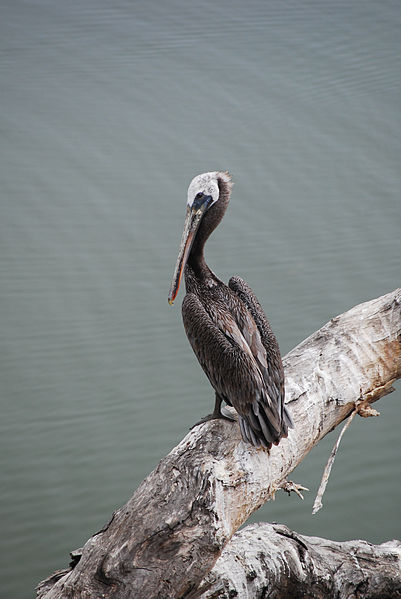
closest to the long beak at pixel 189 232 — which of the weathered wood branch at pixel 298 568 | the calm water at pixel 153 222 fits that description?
the weathered wood branch at pixel 298 568

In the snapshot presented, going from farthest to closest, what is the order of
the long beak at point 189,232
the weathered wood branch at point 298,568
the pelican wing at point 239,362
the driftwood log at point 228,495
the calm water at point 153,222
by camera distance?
the calm water at point 153,222 → the long beak at point 189,232 → the weathered wood branch at point 298,568 → the pelican wing at point 239,362 → the driftwood log at point 228,495

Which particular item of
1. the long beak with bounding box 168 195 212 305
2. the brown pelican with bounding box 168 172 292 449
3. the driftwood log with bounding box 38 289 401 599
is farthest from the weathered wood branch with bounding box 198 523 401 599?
the long beak with bounding box 168 195 212 305

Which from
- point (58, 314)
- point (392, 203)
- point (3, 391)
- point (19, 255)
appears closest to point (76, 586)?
point (3, 391)

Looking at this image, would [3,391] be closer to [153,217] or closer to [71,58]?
[153,217]

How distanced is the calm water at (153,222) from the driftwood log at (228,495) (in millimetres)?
799

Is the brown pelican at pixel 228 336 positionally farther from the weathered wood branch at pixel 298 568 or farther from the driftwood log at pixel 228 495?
the weathered wood branch at pixel 298 568

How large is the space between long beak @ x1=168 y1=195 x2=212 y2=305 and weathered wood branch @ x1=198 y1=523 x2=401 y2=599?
850 mm

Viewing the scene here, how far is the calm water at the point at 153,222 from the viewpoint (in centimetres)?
285

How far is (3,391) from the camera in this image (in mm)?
3314

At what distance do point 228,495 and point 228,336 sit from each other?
51cm

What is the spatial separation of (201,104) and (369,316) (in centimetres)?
377

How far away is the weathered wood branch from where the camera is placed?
186 centimetres

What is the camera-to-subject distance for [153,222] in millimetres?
4488

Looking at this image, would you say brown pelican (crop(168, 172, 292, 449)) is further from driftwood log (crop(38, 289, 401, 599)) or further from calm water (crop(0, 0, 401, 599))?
calm water (crop(0, 0, 401, 599))
